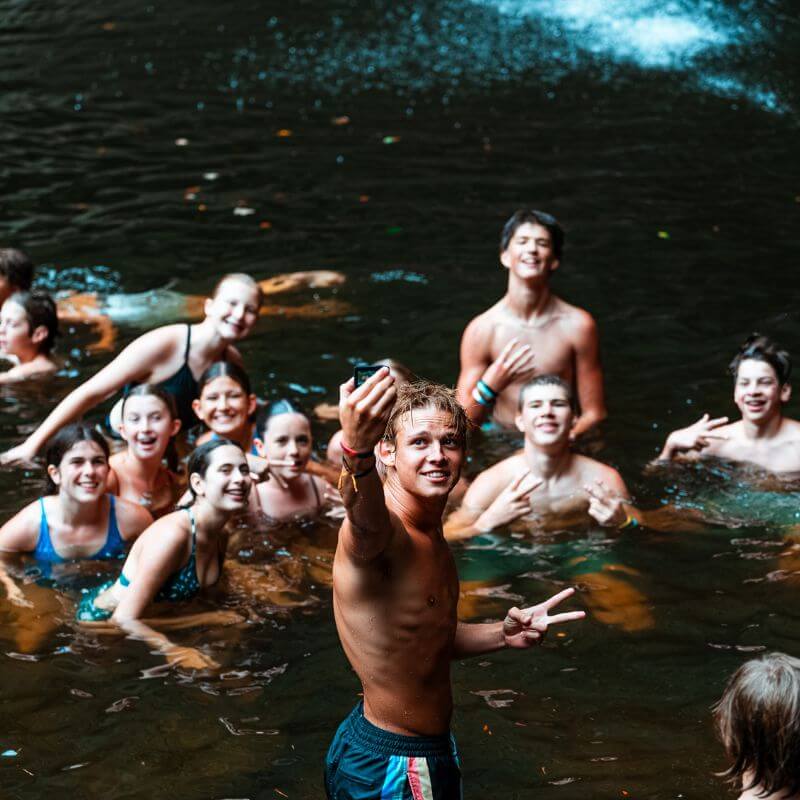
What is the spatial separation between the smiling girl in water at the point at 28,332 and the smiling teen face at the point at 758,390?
16.9ft

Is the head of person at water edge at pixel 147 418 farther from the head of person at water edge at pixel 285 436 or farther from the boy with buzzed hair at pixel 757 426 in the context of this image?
the boy with buzzed hair at pixel 757 426

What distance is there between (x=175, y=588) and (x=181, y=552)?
Result: 22 cm

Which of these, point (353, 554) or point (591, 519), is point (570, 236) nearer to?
point (591, 519)

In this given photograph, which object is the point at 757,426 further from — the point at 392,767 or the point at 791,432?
the point at 392,767

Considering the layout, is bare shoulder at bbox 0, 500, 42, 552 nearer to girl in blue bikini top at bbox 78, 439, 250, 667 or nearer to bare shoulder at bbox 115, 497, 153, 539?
bare shoulder at bbox 115, 497, 153, 539

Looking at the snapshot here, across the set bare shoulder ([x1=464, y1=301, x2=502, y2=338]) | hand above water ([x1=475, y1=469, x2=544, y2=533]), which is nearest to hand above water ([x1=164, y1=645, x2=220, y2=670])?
hand above water ([x1=475, y1=469, x2=544, y2=533])

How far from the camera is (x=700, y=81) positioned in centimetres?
1575

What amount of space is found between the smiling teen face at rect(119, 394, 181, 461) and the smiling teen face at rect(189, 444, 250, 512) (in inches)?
41.6

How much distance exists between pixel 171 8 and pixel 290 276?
8.82m

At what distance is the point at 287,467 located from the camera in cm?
744

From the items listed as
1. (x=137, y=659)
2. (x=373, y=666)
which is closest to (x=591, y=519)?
(x=137, y=659)

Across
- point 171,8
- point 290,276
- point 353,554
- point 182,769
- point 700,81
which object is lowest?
point 182,769

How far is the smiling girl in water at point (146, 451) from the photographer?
24.1 feet

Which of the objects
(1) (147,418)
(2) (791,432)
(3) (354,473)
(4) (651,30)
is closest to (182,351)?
(1) (147,418)
